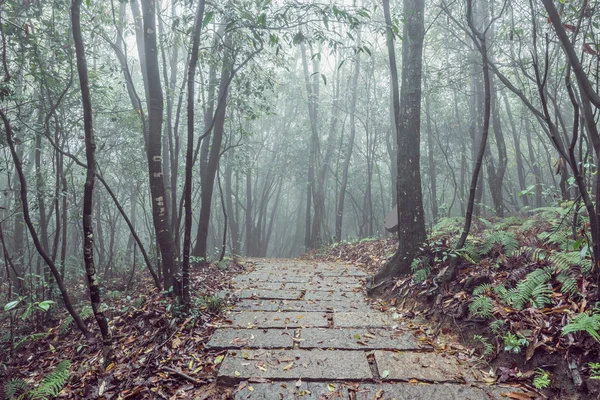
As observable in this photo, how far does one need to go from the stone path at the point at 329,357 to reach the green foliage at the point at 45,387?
1139 mm

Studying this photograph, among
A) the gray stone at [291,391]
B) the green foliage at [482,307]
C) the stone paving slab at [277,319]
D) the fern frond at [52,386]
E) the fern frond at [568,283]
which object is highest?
the fern frond at [568,283]

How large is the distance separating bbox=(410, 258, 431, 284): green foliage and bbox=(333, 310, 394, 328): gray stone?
61 cm

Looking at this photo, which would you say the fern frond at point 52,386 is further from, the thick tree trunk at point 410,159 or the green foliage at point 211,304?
the thick tree trunk at point 410,159

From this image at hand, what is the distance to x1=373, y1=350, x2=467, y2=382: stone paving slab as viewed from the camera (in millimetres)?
2543

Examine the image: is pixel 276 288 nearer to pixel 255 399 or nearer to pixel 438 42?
pixel 255 399

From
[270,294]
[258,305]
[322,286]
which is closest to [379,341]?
[258,305]

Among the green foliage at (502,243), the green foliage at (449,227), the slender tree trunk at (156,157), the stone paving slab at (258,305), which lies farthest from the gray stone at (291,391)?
the green foliage at (449,227)

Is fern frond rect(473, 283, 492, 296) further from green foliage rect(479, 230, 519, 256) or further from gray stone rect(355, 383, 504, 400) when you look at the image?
gray stone rect(355, 383, 504, 400)

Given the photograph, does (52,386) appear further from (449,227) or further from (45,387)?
(449,227)

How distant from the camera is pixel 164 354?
307cm

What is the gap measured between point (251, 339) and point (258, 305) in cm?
109

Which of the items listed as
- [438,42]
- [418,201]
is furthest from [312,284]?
[438,42]

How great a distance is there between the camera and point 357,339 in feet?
10.6

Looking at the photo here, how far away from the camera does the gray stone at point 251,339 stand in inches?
123
